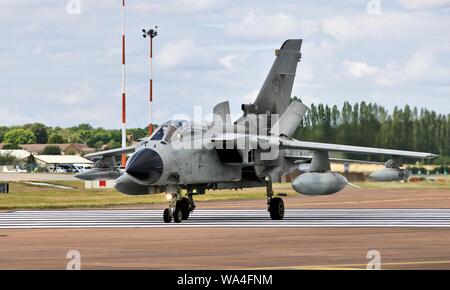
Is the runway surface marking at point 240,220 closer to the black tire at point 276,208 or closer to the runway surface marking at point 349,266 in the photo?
the black tire at point 276,208

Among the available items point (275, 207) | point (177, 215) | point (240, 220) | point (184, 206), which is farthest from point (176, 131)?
point (275, 207)

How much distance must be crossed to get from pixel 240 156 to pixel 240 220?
1.93 metres

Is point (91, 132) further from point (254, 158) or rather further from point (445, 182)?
point (254, 158)

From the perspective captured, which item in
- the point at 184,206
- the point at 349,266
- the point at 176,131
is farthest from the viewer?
the point at 184,206

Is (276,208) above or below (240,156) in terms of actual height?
below

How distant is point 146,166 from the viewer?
88.6 feet

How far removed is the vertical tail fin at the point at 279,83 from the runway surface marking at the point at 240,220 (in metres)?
3.61

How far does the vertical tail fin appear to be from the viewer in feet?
111

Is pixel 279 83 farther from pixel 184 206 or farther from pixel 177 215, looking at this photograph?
pixel 177 215

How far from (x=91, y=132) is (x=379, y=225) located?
158 metres

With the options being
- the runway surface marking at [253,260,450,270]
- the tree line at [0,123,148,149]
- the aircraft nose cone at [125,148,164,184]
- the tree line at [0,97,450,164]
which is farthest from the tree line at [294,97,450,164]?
the tree line at [0,123,148,149]

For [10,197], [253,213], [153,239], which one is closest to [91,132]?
[10,197]

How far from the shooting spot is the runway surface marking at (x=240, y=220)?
27891 millimetres

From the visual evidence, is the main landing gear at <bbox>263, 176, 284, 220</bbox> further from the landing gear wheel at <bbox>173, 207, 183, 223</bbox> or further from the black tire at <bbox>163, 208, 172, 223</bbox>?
the black tire at <bbox>163, 208, 172, 223</bbox>
